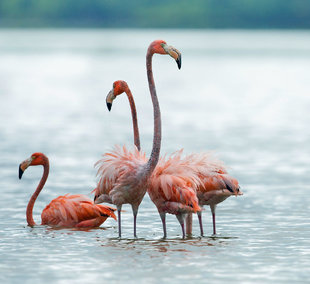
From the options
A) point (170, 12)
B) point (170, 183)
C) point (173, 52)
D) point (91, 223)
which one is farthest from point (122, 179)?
point (170, 12)

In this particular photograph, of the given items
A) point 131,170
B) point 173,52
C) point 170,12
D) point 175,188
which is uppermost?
point 170,12

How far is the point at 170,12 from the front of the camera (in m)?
188

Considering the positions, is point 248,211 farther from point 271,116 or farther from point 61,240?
point 271,116

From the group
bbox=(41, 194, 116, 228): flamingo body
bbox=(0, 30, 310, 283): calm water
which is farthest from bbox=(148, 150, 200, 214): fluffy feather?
bbox=(41, 194, 116, 228): flamingo body

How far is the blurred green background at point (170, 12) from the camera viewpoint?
602ft

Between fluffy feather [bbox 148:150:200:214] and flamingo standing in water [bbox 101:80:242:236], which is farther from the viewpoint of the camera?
flamingo standing in water [bbox 101:80:242:236]

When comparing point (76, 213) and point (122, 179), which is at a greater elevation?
point (122, 179)

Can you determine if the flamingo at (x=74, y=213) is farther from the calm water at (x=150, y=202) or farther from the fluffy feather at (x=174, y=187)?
the fluffy feather at (x=174, y=187)

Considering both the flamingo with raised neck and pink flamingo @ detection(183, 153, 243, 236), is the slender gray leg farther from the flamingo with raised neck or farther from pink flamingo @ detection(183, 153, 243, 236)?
the flamingo with raised neck

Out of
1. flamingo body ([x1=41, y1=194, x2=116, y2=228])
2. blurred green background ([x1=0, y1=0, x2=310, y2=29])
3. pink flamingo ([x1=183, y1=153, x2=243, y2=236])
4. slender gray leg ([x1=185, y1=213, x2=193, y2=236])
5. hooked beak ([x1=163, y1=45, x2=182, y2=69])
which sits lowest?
slender gray leg ([x1=185, y1=213, x2=193, y2=236])

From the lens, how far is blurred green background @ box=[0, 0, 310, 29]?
18338 centimetres

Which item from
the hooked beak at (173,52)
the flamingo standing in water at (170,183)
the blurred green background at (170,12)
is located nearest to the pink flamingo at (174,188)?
the flamingo standing in water at (170,183)

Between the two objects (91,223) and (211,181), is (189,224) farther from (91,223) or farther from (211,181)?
(91,223)

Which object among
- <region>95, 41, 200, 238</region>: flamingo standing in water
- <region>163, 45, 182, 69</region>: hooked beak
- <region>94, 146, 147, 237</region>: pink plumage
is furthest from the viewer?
<region>94, 146, 147, 237</region>: pink plumage
